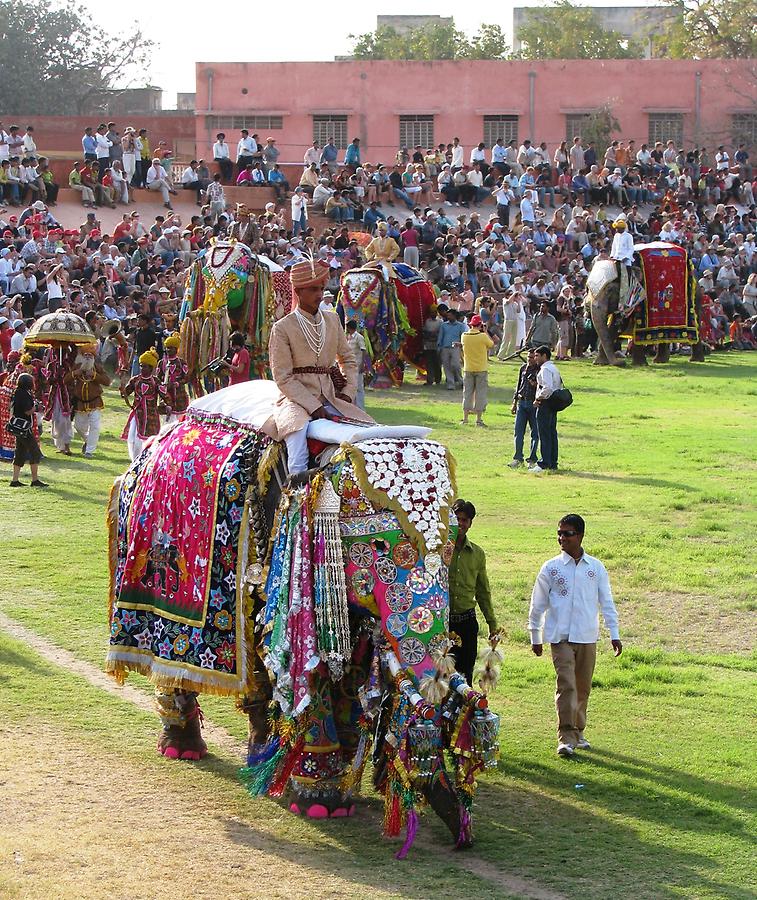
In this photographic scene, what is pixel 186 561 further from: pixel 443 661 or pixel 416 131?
pixel 416 131

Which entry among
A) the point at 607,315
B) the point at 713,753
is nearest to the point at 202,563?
the point at 713,753

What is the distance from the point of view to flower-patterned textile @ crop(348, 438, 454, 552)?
7383 millimetres

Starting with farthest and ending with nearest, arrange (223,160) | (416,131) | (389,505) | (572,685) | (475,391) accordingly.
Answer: (416,131) < (223,160) < (475,391) < (572,685) < (389,505)

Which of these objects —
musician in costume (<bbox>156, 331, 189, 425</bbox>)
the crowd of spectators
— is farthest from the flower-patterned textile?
the crowd of spectators

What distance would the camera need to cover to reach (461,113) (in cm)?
4459

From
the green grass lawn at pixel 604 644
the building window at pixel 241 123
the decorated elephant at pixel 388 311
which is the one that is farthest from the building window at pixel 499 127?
the green grass lawn at pixel 604 644

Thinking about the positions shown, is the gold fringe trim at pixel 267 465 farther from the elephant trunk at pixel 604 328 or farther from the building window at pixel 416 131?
the building window at pixel 416 131

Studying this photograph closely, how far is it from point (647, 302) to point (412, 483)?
21296 millimetres

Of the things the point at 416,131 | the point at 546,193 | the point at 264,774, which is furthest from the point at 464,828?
the point at 416,131

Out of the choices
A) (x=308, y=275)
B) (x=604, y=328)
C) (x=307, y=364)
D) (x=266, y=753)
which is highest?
(x=308, y=275)

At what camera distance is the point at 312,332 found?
841 centimetres

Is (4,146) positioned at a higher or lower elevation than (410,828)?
higher

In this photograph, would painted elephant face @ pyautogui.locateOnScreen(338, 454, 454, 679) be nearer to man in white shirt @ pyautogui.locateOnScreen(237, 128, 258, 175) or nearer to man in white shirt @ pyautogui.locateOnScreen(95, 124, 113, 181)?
man in white shirt @ pyautogui.locateOnScreen(95, 124, 113, 181)

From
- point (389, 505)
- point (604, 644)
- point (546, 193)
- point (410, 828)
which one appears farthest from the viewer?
point (546, 193)
